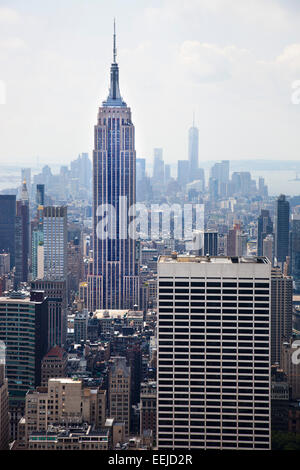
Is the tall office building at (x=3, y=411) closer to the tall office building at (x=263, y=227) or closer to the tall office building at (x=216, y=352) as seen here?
the tall office building at (x=216, y=352)

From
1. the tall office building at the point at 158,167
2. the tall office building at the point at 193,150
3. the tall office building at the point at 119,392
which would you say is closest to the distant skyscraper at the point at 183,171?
the tall office building at the point at 193,150

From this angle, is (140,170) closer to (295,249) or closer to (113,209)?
(113,209)

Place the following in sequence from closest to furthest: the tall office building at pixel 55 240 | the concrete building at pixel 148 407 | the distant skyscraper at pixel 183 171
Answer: the concrete building at pixel 148 407
the distant skyscraper at pixel 183 171
the tall office building at pixel 55 240

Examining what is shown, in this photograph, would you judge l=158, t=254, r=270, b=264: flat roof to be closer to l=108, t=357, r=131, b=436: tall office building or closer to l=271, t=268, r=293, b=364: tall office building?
l=108, t=357, r=131, b=436: tall office building

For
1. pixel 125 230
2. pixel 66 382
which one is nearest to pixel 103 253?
pixel 125 230

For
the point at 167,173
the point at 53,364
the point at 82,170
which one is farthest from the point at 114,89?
the point at 53,364

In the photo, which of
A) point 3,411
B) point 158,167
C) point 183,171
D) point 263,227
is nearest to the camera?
point 3,411
